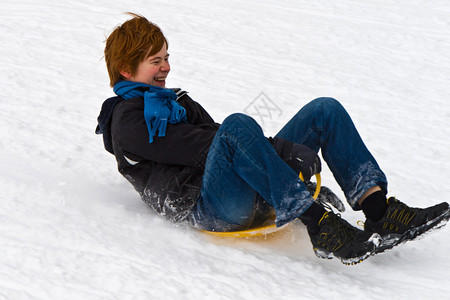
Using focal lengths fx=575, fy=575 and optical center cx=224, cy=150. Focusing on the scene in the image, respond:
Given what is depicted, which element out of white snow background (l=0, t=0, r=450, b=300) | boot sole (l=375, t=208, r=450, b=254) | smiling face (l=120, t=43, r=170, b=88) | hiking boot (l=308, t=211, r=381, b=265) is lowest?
white snow background (l=0, t=0, r=450, b=300)

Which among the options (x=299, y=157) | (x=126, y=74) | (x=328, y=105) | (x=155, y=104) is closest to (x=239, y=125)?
(x=299, y=157)

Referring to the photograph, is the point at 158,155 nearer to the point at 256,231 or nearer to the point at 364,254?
the point at 256,231

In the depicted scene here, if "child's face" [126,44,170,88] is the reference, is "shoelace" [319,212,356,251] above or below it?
below

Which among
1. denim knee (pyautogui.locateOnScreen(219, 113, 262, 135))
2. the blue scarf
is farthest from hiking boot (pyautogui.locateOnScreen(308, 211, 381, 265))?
the blue scarf

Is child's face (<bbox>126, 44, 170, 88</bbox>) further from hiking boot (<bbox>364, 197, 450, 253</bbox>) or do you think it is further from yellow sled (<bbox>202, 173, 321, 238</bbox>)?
hiking boot (<bbox>364, 197, 450, 253</bbox>)

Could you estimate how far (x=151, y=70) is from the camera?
2.45 meters

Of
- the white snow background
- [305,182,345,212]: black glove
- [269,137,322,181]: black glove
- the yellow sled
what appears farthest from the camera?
[305,182,345,212]: black glove

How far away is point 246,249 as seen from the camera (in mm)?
2373

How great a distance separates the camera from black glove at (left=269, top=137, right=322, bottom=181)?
7.22 ft

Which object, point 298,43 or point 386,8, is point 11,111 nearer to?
point 298,43

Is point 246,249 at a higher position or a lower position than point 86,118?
higher

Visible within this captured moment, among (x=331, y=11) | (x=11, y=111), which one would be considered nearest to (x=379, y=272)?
(x=11, y=111)

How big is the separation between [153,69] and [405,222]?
3.94ft

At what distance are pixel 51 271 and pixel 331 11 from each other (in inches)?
198
